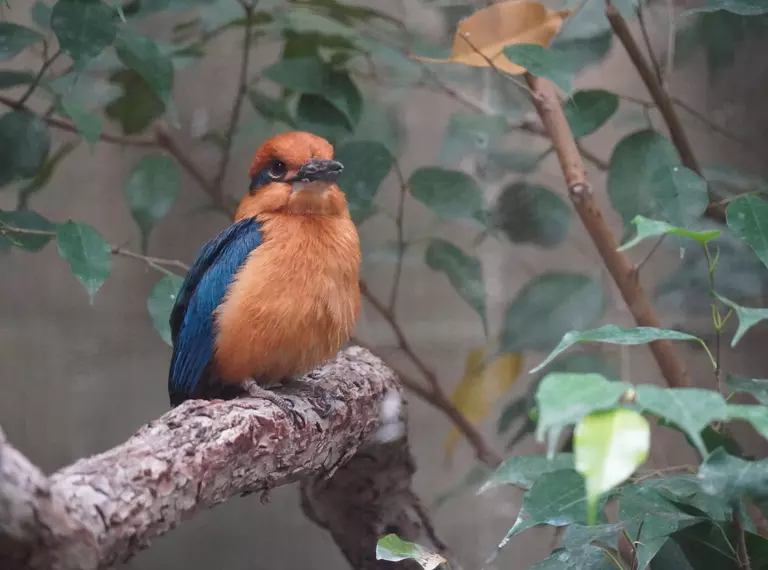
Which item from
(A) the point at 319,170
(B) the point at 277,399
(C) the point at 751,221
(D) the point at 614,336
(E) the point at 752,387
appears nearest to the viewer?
(D) the point at 614,336

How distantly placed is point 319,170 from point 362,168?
0.30m

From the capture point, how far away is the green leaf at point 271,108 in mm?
1653

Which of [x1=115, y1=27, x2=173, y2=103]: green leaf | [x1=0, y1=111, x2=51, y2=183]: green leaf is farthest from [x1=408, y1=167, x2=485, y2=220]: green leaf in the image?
[x1=0, y1=111, x2=51, y2=183]: green leaf

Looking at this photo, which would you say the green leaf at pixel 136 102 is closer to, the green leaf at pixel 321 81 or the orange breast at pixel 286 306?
the green leaf at pixel 321 81

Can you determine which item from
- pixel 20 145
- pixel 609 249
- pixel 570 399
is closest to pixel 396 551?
pixel 570 399

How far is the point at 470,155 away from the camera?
188 cm

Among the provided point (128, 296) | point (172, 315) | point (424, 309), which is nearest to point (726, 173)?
point (424, 309)

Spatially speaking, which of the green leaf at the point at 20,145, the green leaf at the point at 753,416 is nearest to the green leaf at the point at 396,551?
the green leaf at the point at 753,416

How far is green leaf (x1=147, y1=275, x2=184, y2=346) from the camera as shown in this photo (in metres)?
1.31

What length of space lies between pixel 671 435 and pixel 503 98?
3.12 feet

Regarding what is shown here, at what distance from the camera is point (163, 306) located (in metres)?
1.32

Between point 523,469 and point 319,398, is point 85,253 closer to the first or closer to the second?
point 319,398

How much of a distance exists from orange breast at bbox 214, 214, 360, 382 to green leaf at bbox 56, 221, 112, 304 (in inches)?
7.7

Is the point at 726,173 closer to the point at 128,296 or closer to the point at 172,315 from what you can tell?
the point at 172,315
